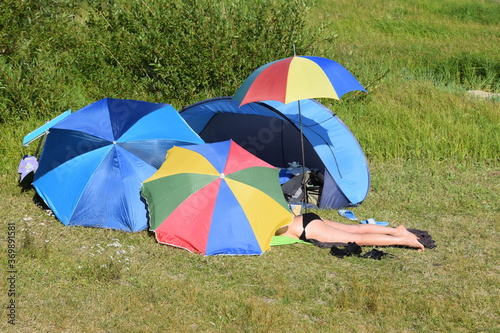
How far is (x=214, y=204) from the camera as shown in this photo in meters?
6.62

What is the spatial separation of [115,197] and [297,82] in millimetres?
2287

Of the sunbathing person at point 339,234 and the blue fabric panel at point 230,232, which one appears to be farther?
the sunbathing person at point 339,234

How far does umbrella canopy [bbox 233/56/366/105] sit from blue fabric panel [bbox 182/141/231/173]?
53cm

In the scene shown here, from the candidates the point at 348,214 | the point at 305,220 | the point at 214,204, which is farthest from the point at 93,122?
the point at 348,214

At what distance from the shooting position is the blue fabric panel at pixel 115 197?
7109 millimetres

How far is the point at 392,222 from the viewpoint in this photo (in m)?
7.89

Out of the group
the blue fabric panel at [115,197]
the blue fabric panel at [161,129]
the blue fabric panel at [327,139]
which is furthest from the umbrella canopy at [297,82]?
the blue fabric panel at [115,197]

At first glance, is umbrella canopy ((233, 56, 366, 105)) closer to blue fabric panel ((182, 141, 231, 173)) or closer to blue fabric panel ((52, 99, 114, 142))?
blue fabric panel ((182, 141, 231, 173))

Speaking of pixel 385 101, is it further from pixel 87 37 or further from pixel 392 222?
pixel 87 37

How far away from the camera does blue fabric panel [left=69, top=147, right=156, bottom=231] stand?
7109mm

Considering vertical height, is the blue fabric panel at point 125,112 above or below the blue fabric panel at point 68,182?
above

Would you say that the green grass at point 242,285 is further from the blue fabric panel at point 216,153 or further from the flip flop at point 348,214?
the blue fabric panel at point 216,153

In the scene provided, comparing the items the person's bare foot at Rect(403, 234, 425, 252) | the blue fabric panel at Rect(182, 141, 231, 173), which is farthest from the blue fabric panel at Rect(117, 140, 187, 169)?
the person's bare foot at Rect(403, 234, 425, 252)

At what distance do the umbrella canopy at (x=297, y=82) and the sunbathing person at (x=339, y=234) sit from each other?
1.28 metres
